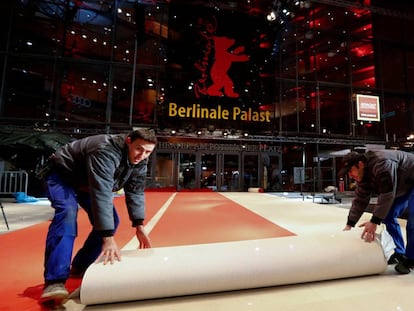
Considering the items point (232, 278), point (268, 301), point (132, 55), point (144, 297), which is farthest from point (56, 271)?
point (132, 55)

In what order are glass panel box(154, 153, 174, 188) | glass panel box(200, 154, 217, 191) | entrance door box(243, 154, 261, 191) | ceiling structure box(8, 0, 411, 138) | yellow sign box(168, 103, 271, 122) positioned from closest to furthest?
ceiling structure box(8, 0, 411, 138), yellow sign box(168, 103, 271, 122), glass panel box(154, 153, 174, 188), glass panel box(200, 154, 217, 191), entrance door box(243, 154, 261, 191)

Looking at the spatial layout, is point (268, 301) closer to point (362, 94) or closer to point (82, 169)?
point (82, 169)

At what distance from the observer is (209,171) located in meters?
11.3

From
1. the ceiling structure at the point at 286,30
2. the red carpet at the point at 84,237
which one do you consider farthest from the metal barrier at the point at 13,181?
the ceiling structure at the point at 286,30

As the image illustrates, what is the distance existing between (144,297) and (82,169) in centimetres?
78

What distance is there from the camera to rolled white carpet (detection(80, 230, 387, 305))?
4.33 feet

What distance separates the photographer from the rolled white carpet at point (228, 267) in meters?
1.32

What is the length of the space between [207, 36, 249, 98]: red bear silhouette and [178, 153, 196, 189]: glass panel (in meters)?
2.86

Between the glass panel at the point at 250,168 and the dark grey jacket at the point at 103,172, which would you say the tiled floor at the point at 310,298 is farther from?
the glass panel at the point at 250,168

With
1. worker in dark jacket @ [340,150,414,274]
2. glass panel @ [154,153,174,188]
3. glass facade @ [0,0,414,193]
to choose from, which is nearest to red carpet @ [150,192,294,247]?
worker in dark jacket @ [340,150,414,274]

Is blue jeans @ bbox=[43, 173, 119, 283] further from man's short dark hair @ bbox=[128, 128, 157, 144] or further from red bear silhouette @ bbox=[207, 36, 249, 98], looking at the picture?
red bear silhouette @ bbox=[207, 36, 249, 98]

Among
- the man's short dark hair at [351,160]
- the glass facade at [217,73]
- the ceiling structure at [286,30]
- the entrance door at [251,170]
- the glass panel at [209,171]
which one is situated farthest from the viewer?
the entrance door at [251,170]

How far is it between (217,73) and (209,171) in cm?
413

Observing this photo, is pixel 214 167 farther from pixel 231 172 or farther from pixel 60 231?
pixel 60 231
